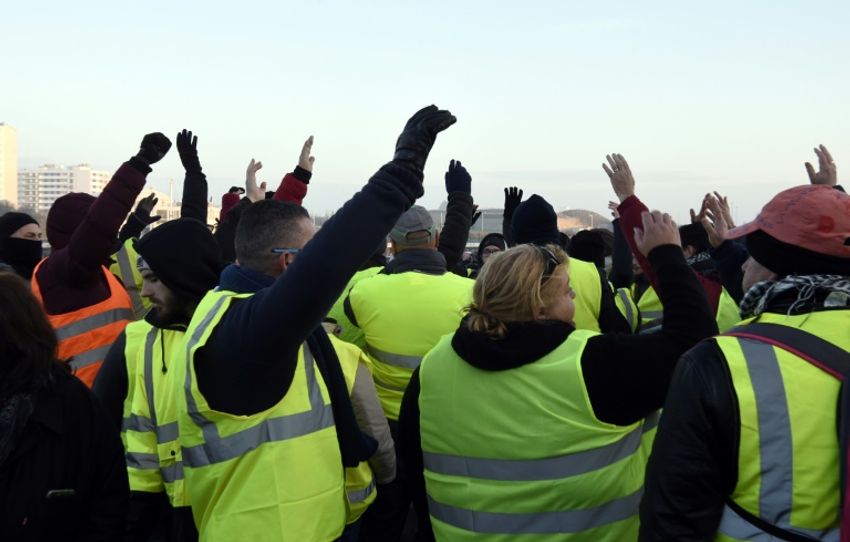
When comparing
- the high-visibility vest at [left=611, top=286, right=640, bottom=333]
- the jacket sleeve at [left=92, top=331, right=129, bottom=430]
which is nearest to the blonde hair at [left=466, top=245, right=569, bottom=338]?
the jacket sleeve at [left=92, top=331, right=129, bottom=430]

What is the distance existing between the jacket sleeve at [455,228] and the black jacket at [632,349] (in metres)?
2.82

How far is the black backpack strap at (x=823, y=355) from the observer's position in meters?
1.80

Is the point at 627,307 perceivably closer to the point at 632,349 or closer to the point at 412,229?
the point at 412,229

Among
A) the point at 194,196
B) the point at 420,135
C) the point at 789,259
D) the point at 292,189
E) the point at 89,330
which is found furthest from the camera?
the point at 194,196

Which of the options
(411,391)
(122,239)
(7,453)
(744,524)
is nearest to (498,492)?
(411,391)

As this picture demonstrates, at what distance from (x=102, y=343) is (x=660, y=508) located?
3425 millimetres

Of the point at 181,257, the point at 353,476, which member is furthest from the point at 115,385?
the point at 353,476

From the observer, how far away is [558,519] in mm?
2434

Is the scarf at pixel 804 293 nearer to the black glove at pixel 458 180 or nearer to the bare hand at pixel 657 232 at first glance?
the bare hand at pixel 657 232

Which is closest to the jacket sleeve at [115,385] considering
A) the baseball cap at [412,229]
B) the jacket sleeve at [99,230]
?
the jacket sleeve at [99,230]

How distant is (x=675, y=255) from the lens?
241cm

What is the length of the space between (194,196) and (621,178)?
10.6ft

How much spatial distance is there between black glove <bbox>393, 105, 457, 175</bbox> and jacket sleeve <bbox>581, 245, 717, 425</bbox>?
0.91 m

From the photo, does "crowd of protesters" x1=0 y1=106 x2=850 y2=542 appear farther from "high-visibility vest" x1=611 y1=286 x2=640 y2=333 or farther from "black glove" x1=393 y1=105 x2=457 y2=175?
"high-visibility vest" x1=611 y1=286 x2=640 y2=333
